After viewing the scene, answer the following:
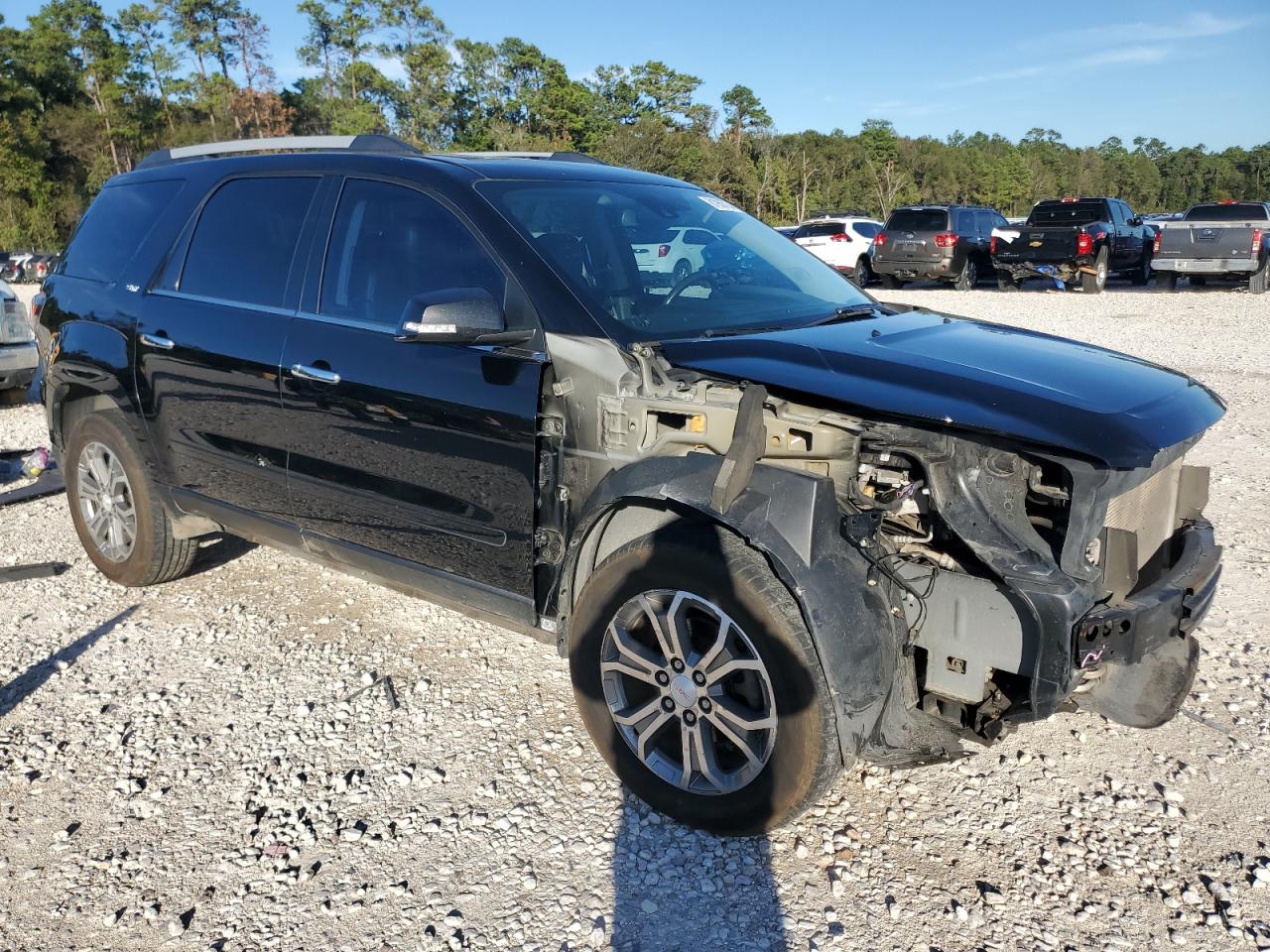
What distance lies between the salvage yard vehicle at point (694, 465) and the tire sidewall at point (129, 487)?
25.1 inches

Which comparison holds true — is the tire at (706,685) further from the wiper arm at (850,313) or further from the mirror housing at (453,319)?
the wiper arm at (850,313)

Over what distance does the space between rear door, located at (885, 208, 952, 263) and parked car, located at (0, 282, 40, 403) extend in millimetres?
16798

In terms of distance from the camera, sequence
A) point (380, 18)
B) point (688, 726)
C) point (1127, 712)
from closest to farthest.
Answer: point (688, 726), point (1127, 712), point (380, 18)

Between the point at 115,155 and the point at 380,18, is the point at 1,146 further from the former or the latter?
the point at 380,18

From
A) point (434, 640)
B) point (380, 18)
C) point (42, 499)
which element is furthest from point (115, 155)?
point (434, 640)

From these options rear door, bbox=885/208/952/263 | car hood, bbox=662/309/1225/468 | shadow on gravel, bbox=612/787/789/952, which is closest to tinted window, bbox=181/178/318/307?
car hood, bbox=662/309/1225/468

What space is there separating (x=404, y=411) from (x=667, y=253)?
3.75 ft

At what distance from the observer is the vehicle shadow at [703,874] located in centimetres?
264

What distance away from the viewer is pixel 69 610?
4.82 metres

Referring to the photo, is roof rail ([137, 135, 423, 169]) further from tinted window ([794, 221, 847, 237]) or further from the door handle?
tinted window ([794, 221, 847, 237])

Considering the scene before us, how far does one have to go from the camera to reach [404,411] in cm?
349

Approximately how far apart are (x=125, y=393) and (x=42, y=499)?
260cm

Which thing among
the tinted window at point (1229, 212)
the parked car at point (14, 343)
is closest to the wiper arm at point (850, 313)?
the parked car at point (14, 343)

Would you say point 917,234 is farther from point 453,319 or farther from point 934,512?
point 453,319
